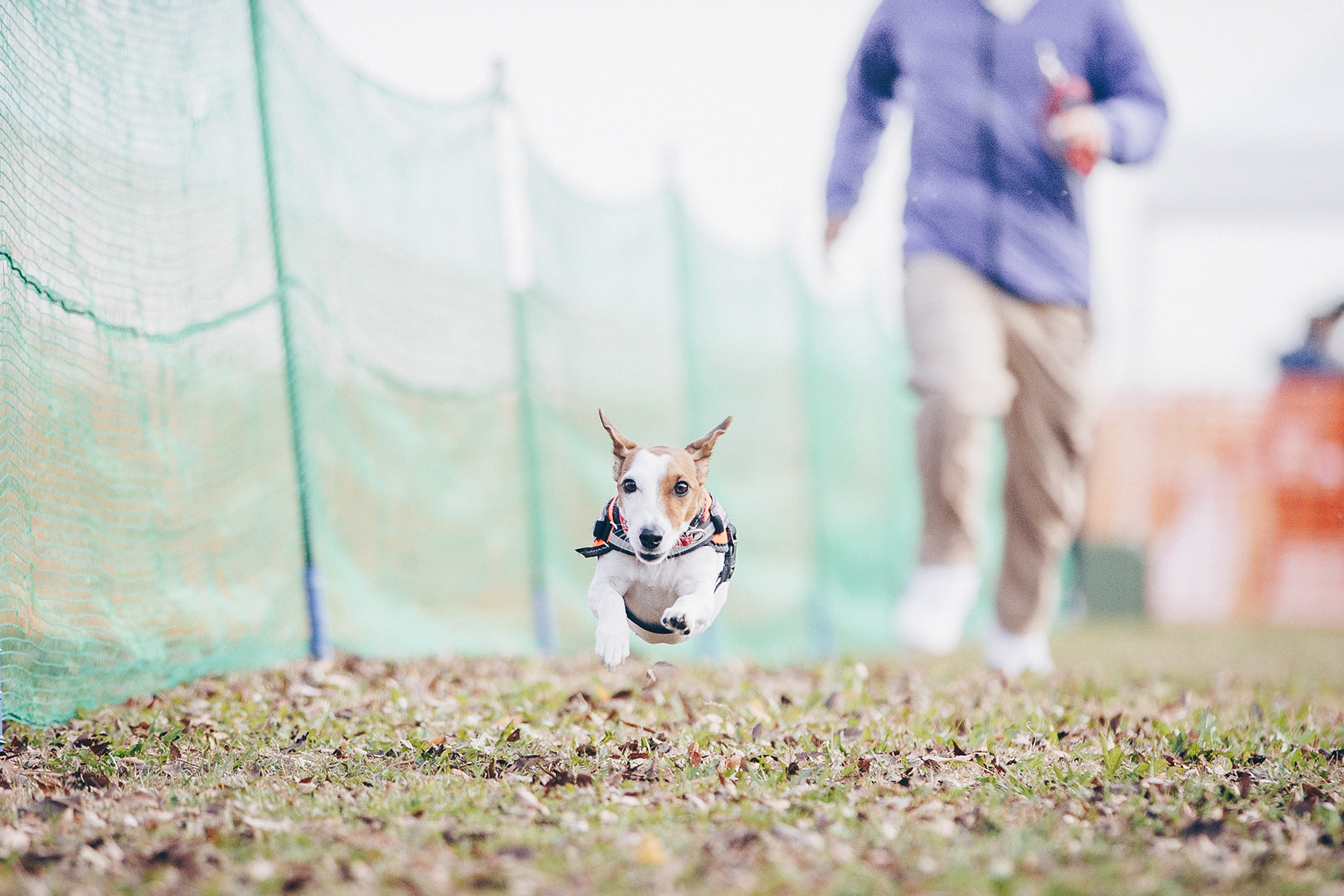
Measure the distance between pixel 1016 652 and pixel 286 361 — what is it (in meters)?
3.86

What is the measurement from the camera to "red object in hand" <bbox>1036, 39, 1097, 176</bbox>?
4.77 metres

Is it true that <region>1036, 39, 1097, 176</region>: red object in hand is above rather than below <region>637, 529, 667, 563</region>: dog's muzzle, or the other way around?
above

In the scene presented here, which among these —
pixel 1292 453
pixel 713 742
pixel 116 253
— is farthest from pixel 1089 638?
pixel 116 253

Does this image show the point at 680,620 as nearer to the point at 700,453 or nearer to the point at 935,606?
the point at 700,453

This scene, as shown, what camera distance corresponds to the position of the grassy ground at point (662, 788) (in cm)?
273

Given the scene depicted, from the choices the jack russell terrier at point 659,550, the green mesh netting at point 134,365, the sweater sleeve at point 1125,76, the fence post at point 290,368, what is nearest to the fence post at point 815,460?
the sweater sleeve at point 1125,76

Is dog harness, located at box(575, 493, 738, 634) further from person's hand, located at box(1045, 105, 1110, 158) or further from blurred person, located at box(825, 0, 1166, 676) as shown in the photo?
person's hand, located at box(1045, 105, 1110, 158)

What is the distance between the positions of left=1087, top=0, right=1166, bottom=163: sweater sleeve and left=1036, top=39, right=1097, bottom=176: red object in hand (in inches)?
3.4

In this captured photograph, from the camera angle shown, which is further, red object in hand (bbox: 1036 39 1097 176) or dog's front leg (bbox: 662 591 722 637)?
red object in hand (bbox: 1036 39 1097 176)

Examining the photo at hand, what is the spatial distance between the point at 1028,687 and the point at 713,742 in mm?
2158

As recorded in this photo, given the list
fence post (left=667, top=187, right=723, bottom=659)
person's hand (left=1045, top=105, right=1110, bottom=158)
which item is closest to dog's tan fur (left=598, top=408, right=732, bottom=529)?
person's hand (left=1045, top=105, right=1110, bottom=158)

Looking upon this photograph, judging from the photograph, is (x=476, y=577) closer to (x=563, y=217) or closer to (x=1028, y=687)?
(x=563, y=217)

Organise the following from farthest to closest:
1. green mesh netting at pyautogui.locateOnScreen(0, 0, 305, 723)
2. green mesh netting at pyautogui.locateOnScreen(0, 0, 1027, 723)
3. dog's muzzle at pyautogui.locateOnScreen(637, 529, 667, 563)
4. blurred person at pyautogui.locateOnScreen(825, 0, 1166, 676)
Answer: blurred person at pyautogui.locateOnScreen(825, 0, 1166, 676) < green mesh netting at pyautogui.locateOnScreen(0, 0, 1027, 723) < green mesh netting at pyautogui.locateOnScreen(0, 0, 305, 723) < dog's muzzle at pyautogui.locateOnScreen(637, 529, 667, 563)

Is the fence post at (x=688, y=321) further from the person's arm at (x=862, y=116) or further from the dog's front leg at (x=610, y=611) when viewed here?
the dog's front leg at (x=610, y=611)
